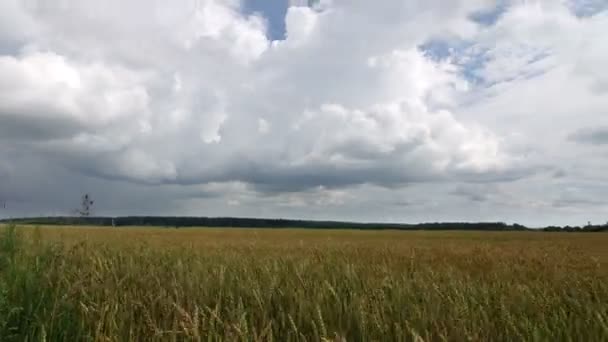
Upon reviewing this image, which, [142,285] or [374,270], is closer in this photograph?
[142,285]

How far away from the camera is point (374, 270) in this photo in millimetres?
6156

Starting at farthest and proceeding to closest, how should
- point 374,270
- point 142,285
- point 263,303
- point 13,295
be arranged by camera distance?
point 374,270 → point 142,285 → point 13,295 → point 263,303

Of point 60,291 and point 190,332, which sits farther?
point 60,291

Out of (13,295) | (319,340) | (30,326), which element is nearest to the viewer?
(319,340)

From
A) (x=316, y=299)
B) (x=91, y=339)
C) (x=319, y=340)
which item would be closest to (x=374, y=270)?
(x=316, y=299)

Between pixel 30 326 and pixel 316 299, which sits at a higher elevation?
pixel 316 299

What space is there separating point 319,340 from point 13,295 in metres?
3.32

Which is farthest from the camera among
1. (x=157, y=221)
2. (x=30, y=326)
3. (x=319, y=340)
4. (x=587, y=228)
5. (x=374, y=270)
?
(x=157, y=221)

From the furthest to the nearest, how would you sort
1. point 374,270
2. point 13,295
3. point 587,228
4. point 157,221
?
1. point 157,221
2. point 587,228
3. point 374,270
4. point 13,295

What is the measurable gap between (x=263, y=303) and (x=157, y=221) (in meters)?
166

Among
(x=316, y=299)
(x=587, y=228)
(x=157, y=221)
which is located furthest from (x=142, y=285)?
(x=157, y=221)

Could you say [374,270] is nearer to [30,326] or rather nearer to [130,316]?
[130,316]

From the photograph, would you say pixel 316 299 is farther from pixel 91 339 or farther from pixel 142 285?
pixel 142 285

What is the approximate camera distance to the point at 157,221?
161625 millimetres
